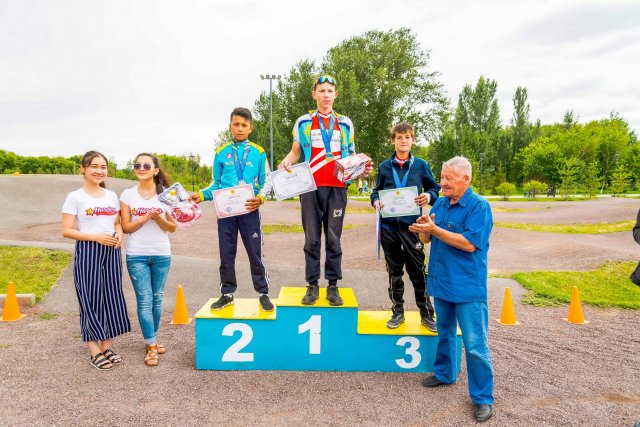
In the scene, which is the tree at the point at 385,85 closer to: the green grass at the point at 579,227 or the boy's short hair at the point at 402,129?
the green grass at the point at 579,227

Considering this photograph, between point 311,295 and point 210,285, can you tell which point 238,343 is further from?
point 210,285

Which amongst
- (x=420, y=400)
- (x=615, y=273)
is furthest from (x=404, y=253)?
(x=615, y=273)

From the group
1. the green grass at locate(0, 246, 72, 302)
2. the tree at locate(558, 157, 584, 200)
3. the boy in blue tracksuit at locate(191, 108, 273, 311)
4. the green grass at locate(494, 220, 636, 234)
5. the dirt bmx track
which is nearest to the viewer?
the dirt bmx track

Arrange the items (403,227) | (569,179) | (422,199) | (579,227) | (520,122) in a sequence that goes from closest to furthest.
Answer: (422,199), (403,227), (579,227), (569,179), (520,122)

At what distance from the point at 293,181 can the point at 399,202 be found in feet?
3.74

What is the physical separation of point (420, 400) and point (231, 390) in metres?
1.79

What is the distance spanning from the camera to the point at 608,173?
61.3m

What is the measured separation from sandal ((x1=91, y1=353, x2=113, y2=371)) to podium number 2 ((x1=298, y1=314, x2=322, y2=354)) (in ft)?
6.72

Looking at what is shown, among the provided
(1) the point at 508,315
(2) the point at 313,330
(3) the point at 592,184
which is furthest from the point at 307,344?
(3) the point at 592,184

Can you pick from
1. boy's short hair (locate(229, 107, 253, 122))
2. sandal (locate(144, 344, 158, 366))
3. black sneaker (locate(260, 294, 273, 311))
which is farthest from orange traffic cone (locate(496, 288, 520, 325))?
sandal (locate(144, 344, 158, 366))

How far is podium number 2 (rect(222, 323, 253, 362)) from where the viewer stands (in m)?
4.63

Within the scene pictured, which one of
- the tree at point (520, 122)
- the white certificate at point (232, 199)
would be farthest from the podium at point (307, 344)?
the tree at point (520, 122)

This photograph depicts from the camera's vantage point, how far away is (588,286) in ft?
28.3

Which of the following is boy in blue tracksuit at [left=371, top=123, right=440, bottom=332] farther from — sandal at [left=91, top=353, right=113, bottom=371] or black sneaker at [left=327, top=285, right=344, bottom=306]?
sandal at [left=91, top=353, right=113, bottom=371]
